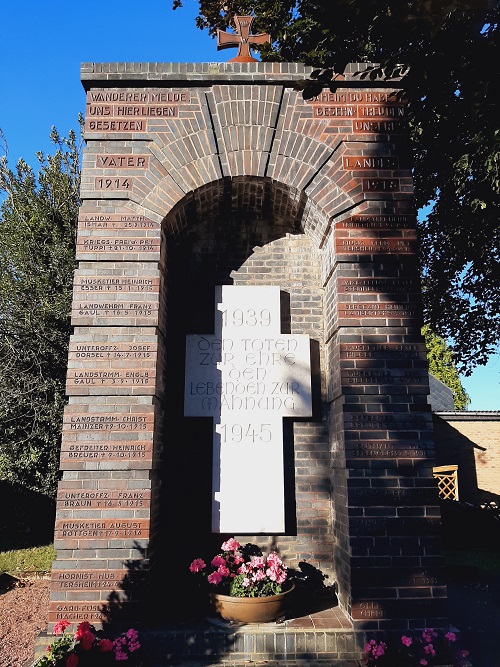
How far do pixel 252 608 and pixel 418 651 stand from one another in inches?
52.3

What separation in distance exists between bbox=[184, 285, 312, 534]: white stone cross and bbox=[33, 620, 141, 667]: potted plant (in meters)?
1.28

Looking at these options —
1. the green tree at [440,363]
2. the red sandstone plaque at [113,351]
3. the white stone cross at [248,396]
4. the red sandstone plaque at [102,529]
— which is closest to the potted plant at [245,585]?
the white stone cross at [248,396]

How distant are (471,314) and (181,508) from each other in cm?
745

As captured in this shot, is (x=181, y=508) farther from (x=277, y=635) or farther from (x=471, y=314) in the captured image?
(x=471, y=314)

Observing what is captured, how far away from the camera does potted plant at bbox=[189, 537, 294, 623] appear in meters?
4.25

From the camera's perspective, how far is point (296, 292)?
562 cm

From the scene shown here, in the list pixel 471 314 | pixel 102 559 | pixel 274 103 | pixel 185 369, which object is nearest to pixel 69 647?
pixel 102 559

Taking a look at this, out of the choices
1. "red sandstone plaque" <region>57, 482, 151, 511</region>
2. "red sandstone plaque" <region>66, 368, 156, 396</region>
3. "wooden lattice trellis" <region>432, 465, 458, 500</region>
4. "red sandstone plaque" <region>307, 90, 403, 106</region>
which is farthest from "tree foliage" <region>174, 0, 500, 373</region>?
"wooden lattice trellis" <region>432, 465, 458, 500</region>

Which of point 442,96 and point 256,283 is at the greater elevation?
point 442,96

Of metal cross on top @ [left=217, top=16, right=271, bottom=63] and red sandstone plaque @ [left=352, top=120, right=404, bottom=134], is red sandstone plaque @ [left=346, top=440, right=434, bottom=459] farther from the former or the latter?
metal cross on top @ [left=217, top=16, right=271, bottom=63]

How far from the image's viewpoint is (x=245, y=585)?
14.2ft

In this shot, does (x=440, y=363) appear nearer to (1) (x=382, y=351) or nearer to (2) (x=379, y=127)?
(2) (x=379, y=127)

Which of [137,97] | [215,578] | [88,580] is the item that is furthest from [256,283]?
[88,580]

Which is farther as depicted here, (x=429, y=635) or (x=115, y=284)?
(x=115, y=284)
